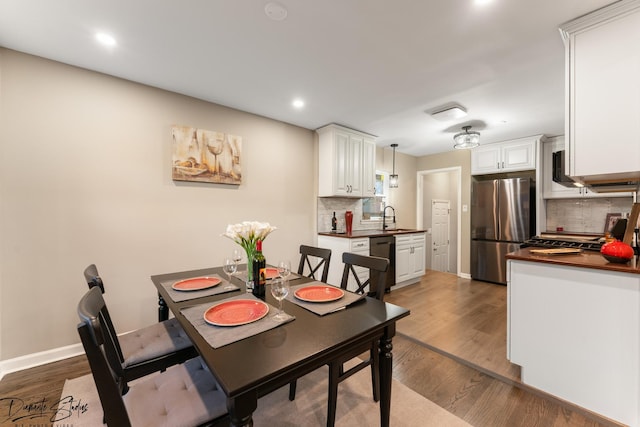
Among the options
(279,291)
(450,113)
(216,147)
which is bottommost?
(279,291)

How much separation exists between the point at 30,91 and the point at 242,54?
1.75 m

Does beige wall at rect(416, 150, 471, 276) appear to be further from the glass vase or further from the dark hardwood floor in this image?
the glass vase

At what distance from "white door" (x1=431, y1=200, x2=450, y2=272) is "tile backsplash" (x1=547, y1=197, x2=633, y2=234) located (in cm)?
175

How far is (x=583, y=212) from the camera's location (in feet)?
13.1

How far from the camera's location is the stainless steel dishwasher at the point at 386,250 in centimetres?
373

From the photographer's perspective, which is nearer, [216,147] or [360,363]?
[360,363]

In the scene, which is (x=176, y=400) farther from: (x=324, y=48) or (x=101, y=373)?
(x=324, y=48)

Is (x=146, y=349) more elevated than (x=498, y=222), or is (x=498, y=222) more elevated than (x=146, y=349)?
(x=498, y=222)

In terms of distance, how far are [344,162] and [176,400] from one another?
3.32m

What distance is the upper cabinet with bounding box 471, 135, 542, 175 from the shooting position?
13.6 feet

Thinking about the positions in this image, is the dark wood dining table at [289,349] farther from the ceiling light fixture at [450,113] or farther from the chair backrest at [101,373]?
the ceiling light fixture at [450,113]

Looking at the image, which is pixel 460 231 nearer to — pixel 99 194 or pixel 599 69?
pixel 599 69

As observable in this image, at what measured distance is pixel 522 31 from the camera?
1.77 metres

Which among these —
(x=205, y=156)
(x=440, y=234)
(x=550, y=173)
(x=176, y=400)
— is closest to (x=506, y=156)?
(x=550, y=173)
